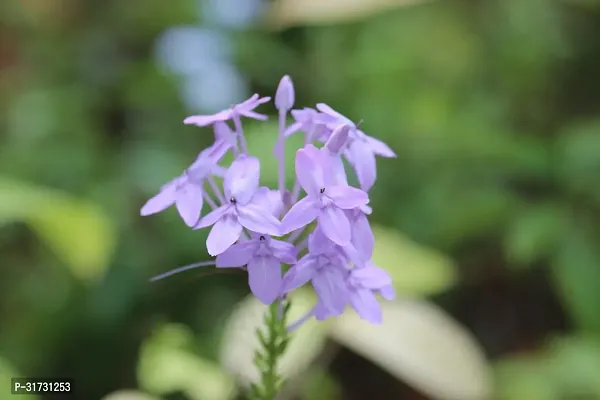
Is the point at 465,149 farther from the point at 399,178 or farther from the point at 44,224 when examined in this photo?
the point at 44,224

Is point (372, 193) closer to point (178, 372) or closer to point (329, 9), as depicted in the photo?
point (329, 9)

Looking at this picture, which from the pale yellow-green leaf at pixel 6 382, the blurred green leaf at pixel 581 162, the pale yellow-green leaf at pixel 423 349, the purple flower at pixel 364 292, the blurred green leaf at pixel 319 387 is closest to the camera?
the purple flower at pixel 364 292

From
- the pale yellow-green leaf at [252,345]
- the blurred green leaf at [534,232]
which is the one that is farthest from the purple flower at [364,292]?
the blurred green leaf at [534,232]

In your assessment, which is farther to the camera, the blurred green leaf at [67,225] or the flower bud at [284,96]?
the blurred green leaf at [67,225]

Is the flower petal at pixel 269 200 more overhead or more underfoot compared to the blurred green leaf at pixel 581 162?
more underfoot

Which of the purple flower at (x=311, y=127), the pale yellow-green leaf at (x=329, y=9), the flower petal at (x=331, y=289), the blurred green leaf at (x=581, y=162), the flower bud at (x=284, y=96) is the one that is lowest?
the flower petal at (x=331, y=289)

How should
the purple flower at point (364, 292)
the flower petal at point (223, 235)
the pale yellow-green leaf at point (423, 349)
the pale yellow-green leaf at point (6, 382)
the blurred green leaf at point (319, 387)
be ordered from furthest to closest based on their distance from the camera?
the blurred green leaf at point (319, 387) → the pale yellow-green leaf at point (423, 349) → the pale yellow-green leaf at point (6, 382) → the purple flower at point (364, 292) → the flower petal at point (223, 235)

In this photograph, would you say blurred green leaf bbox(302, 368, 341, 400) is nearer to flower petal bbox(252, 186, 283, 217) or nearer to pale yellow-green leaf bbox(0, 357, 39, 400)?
pale yellow-green leaf bbox(0, 357, 39, 400)

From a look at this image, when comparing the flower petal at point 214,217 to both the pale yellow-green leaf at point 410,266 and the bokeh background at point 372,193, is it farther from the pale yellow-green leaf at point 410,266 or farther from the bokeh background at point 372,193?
the pale yellow-green leaf at point 410,266
